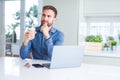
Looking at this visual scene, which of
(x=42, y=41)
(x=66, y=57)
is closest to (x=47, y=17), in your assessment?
(x=42, y=41)

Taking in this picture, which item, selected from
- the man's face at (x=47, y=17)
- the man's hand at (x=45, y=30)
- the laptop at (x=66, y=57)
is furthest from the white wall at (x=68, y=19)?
the laptop at (x=66, y=57)

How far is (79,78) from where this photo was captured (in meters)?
1.39

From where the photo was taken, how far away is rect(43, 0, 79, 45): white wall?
11.2 feet

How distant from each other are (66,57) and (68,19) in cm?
179

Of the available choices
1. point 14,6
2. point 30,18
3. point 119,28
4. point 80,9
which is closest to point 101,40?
point 119,28

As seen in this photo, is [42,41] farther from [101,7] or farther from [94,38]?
[101,7]

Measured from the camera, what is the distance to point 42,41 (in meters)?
2.74

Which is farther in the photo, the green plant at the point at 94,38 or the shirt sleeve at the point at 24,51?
the green plant at the point at 94,38

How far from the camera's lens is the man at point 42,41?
250 cm

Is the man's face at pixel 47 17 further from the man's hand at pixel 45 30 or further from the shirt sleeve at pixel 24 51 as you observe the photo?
the shirt sleeve at pixel 24 51

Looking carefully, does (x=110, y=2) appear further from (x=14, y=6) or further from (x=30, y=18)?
(x=14, y=6)

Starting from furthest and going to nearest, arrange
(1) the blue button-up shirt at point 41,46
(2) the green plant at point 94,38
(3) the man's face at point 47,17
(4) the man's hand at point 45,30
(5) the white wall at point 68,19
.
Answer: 1. (2) the green plant at point 94,38
2. (5) the white wall at point 68,19
3. (3) the man's face at point 47,17
4. (4) the man's hand at point 45,30
5. (1) the blue button-up shirt at point 41,46

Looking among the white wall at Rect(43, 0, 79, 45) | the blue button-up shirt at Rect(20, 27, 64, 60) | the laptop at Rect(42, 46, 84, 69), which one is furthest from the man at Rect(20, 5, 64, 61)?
the laptop at Rect(42, 46, 84, 69)

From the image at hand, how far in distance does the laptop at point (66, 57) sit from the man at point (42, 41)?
77 cm
